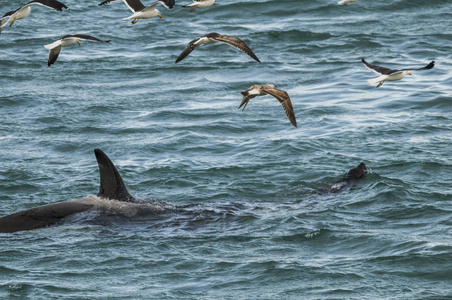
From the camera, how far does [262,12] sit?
94.8 ft

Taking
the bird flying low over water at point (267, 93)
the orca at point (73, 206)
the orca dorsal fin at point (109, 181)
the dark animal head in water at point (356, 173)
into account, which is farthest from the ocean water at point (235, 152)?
the bird flying low over water at point (267, 93)

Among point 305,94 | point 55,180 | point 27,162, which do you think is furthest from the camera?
point 305,94

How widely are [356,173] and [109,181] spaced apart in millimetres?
4437

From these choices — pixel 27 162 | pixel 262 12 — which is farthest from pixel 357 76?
pixel 27 162

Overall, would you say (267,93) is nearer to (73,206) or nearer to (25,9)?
(73,206)

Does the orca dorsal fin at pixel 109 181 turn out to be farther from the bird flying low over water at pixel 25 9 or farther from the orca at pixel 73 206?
the bird flying low over water at pixel 25 9

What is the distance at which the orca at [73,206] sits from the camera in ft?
38.7

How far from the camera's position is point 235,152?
1697 centimetres

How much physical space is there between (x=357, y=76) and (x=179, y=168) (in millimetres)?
8517

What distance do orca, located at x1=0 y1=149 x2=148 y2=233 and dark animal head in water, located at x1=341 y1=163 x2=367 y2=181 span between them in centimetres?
334

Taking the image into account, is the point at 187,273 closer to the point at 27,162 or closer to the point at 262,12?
the point at 27,162

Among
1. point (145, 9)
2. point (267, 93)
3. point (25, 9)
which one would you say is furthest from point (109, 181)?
point (25, 9)

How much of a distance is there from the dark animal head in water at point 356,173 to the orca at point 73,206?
3342 millimetres

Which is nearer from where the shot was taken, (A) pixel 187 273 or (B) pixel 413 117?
(A) pixel 187 273
